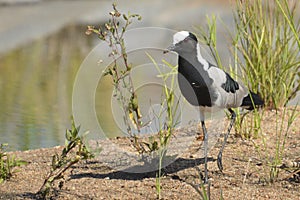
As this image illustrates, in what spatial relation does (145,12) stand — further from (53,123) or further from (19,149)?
(19,149)

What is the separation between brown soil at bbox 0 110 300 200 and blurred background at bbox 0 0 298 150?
1.12 metres

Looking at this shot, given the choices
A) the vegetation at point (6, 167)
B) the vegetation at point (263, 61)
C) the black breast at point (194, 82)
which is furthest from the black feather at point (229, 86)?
the vegetation at point (6, 167)

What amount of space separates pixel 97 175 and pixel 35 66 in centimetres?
479

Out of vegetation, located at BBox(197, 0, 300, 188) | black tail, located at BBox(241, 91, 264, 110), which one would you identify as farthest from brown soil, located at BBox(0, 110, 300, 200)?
vegetation, located at BBox(197, 0, 300, 188)

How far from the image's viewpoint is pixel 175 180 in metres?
3.78

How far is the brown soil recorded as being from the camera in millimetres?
3535

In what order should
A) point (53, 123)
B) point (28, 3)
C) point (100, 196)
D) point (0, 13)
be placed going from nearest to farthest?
point (100, 196) → point (53, 123) → point (0, 13) → point (28, 3)

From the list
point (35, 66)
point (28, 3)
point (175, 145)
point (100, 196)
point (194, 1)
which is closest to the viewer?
point (100, 196)

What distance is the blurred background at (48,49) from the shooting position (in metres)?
5.79

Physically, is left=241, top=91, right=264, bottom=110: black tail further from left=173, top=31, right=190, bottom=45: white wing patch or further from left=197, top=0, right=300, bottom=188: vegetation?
left=173, top=31, right=190, bottom=45: white wing patch

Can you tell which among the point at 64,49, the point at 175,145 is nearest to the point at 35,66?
the point at 64,49

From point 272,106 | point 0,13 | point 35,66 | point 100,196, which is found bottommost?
point 100,196

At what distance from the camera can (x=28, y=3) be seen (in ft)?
44.6

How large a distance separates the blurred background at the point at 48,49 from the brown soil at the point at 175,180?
1121 millimetres
